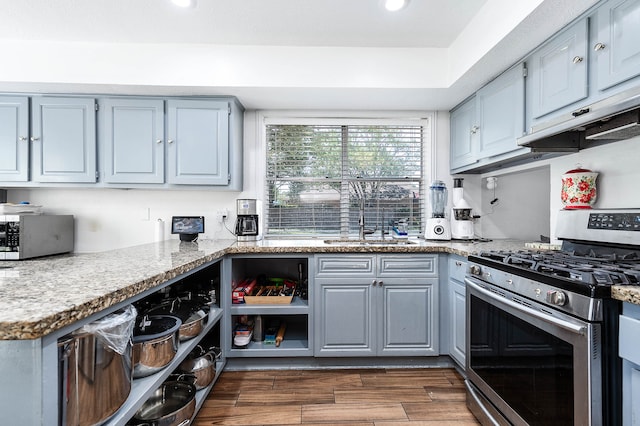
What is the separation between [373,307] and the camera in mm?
2229

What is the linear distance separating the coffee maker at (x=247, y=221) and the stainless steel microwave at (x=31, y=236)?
56.1 inches

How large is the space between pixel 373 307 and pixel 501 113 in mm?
1600

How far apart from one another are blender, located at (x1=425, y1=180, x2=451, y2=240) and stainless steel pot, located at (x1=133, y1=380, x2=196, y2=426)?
2035 millimetres

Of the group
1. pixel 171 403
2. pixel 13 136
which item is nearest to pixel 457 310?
pixel 171 403

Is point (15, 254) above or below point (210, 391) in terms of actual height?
above

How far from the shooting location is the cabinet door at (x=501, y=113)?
196cm

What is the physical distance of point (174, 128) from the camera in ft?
8.23

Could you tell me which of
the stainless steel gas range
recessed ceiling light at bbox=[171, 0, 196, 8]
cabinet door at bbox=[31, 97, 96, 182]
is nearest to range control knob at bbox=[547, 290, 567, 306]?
the stainless steel gas range

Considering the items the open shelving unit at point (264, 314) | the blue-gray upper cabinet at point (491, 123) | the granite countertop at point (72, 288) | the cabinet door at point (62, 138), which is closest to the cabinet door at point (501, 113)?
the blue-gray upper cabinet at point (491, 123)

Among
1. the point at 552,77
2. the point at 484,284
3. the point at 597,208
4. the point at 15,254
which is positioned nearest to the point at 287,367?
the point at 484,284

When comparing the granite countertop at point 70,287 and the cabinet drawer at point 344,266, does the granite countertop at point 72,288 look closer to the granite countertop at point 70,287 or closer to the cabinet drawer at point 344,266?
the granite countertop at point 70,287

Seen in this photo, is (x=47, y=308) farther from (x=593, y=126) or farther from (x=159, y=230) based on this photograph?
(x=593, y=126)

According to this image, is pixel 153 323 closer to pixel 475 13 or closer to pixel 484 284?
pixel 484 284

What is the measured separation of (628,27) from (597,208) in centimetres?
89
